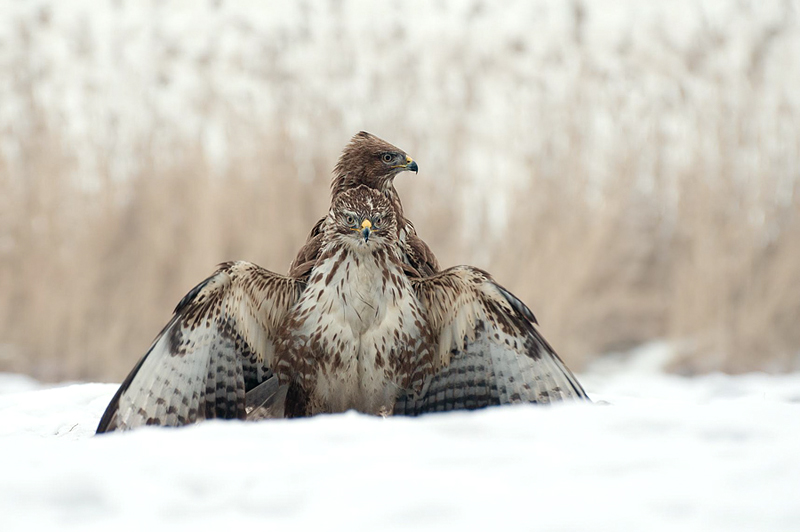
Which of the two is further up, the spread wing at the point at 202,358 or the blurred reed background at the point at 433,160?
the blurred reed background at the point at 433,160

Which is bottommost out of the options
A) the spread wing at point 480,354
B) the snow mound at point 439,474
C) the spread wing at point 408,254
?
the snow mound at point 439,474

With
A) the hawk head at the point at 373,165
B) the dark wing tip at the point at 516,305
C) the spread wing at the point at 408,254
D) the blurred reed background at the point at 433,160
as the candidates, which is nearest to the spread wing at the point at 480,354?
the dark wing tip at the point at 516,305

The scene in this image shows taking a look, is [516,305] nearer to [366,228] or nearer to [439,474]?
[366,228]

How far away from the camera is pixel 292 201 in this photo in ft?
19.2

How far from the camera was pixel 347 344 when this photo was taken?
2.48m

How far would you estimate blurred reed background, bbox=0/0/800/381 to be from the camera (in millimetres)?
5793

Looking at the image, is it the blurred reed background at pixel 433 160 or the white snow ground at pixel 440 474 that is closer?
the white snow ground at pixel 440 474

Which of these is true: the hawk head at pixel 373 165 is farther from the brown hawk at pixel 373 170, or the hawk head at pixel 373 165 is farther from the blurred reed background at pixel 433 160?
the blurred reed background at pixel 433 160

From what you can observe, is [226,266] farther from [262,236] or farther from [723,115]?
[723,115]

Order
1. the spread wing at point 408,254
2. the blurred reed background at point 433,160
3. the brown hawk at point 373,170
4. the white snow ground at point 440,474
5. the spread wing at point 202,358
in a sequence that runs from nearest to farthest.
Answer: the white snow ground at point 440,474 → the spread wing at point 202,358 → the spread wing at point 408,254 → the brown hawk at point 373,170 → the blurred reed background at point 433,160

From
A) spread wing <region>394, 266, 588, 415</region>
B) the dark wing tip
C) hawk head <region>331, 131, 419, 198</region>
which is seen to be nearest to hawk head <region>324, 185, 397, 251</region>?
spread wing <region>394, 266, 588, 415</region>

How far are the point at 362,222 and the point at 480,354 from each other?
0.58 meters

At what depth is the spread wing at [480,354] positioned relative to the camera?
8.29ft

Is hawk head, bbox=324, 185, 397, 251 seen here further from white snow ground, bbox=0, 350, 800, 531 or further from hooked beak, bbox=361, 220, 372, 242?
white snow ground, bbox=0, 350, 800, 531
